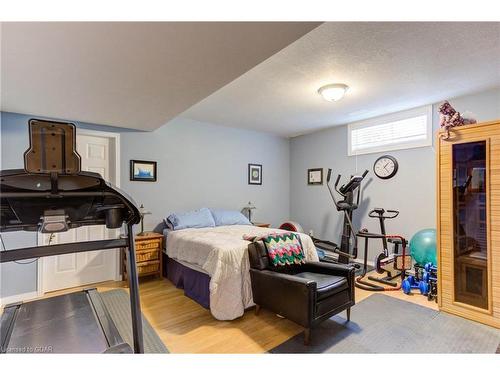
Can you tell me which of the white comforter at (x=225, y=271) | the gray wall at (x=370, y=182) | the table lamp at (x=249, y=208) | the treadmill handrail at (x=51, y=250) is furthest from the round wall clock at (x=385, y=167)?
the treadmill handrail at (x=51, y=250)

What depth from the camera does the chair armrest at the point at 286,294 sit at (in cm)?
207

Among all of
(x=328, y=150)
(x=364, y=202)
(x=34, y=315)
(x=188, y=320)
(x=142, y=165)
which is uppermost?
(x=328, y=150)

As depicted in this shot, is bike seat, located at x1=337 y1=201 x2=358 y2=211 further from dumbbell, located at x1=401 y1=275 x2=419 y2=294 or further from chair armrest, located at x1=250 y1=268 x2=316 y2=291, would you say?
chair armrest, located at x1=250 y1=268 x2=316 y2=291

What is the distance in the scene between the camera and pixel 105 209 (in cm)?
130

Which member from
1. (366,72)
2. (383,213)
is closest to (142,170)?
(366,72)

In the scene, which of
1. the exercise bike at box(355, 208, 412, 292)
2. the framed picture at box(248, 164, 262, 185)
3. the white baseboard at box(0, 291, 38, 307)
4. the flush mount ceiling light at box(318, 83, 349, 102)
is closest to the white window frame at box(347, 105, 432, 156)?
the exercise bike at box(355, 208, 412, 292)

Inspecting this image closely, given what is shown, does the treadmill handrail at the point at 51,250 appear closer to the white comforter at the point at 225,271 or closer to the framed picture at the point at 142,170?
the white comforter at the point at 225,271

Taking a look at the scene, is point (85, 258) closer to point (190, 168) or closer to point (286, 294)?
point (190, 168)

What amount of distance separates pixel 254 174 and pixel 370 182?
2.16 metres

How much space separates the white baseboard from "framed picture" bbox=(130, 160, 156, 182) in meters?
1.80

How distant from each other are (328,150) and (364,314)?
3.22 m

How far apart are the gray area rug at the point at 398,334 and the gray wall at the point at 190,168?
9.29ft
